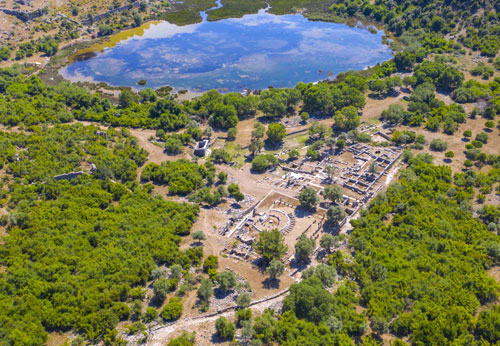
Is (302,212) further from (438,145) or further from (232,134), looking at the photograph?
(438,145)

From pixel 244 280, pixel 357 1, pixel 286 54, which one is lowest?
pixel 244 280

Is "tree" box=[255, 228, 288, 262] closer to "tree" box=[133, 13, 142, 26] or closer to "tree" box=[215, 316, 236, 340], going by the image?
"tree" box=[215, 316, 236, 340]

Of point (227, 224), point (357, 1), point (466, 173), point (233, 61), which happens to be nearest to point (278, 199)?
point (227, 224)

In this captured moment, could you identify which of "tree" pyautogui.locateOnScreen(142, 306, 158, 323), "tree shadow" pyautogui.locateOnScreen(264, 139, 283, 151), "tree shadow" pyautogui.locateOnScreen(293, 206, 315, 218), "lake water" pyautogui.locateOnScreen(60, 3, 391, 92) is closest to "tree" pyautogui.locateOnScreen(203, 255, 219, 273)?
"tree" pyautogui.locateOnScreen(142, 306, 158, 323)

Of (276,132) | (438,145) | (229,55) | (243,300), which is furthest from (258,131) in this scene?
(229,55)

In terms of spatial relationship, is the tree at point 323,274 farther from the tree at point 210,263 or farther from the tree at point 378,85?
the tree at point 378,85

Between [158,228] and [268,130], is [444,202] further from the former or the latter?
[158,228]
